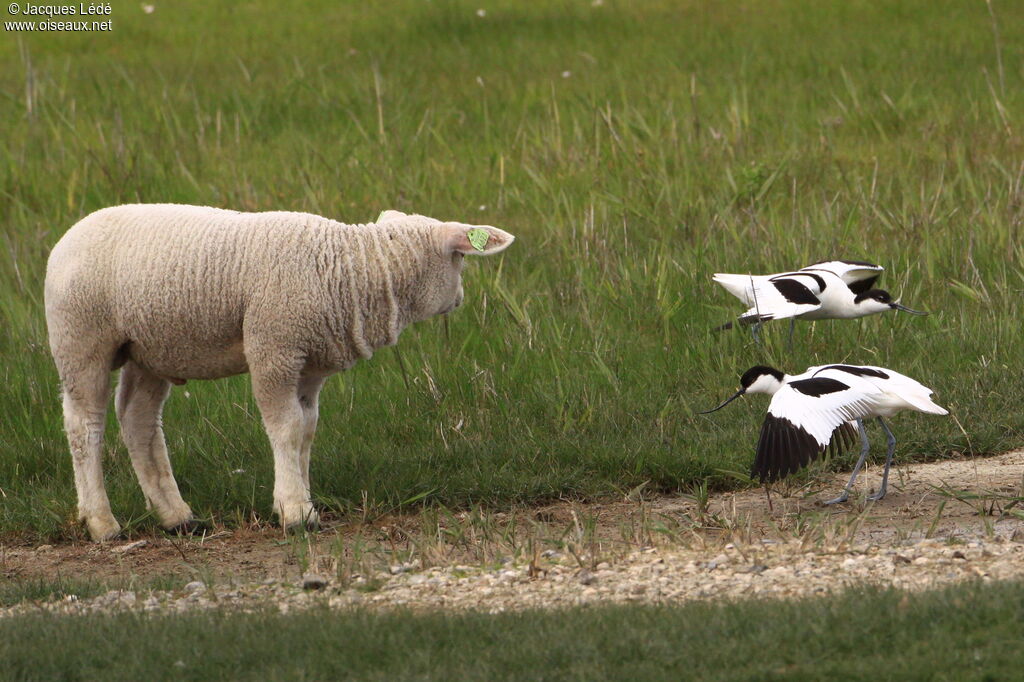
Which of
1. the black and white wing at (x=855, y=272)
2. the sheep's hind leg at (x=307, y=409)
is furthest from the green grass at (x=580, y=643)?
the black and white wing at (x=855, y=272)

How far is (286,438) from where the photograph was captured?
5.69 meters

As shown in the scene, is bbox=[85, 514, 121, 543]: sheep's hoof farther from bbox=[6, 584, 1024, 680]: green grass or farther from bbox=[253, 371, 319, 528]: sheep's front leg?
bbox=[6, 584, 1024, 680]: green grass

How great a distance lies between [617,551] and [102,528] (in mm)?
2355

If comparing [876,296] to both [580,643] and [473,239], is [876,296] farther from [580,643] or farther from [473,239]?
[580,643]

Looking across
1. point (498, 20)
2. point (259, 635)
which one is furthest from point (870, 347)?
point (498, 20)

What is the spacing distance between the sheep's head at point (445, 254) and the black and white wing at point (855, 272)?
204 cm

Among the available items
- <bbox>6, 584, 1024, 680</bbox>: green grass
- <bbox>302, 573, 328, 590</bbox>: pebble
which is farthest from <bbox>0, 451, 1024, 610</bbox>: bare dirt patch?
<bbox>6, 584, 1024, 680</bbox>: green grass

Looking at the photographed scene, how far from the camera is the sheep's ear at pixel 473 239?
5.70 m

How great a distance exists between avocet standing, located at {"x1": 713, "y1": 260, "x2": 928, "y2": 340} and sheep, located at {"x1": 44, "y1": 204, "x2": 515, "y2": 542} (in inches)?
63.9

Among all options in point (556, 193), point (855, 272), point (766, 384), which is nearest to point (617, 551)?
point (766, 384)

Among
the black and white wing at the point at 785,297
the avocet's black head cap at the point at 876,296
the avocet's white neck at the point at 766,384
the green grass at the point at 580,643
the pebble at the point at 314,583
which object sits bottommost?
the pebble at the point at 314,583

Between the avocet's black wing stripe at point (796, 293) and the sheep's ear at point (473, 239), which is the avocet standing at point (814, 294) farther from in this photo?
the sheep's ear at point (473, 239)

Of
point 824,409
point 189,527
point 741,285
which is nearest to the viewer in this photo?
point 824,409

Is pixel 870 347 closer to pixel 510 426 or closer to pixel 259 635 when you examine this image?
pixel 510 426
